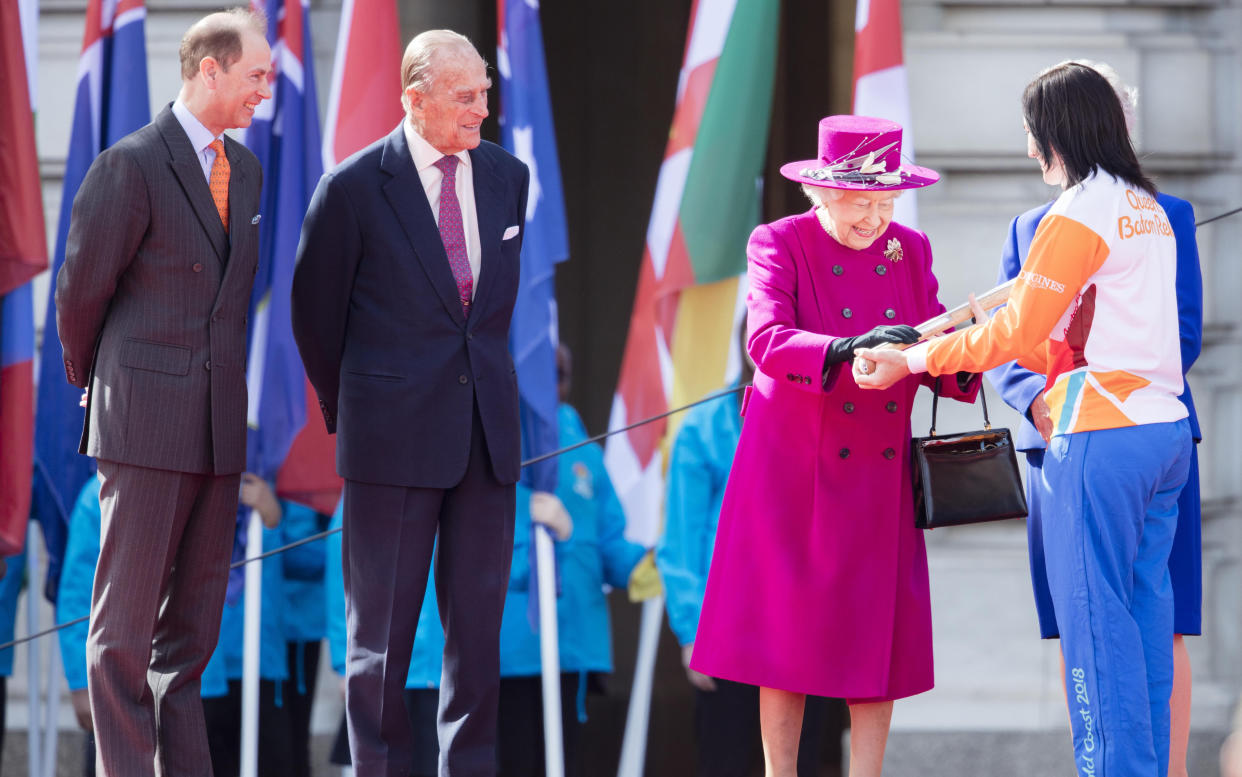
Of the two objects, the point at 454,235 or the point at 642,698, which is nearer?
the point at 454,235

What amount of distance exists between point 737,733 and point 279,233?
2.36 metres

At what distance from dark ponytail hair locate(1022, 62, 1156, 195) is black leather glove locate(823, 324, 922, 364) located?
1.73ft

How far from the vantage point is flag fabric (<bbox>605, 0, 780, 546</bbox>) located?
16.8 ft

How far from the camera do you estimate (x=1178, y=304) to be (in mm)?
3621

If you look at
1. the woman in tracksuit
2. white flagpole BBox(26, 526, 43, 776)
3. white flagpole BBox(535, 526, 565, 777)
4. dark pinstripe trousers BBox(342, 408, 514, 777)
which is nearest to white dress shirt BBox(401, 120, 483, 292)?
dark pinstripe trousers BBox(342, 408, 514, 777)

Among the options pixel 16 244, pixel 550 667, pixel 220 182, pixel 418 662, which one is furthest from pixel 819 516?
pixel 16 244

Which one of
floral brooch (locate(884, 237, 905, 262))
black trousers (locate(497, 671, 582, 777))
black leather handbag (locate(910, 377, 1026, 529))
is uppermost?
floral brooch (locate(884, 237, 905, 262))

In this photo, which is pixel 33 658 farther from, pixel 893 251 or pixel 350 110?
pixel 893 251

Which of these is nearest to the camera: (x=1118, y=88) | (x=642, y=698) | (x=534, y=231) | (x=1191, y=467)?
(x=1118, y=88)

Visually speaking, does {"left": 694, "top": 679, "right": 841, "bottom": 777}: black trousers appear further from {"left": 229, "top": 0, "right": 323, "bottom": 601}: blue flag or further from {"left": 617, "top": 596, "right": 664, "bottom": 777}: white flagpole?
{"left": 229, "top": 0, "right": 323, "bottom": 601}: blue flag

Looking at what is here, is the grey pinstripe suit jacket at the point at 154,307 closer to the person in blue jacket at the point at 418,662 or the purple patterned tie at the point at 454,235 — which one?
the purple patterned tie at the point at 454,235

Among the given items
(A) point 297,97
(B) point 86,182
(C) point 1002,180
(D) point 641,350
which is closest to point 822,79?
(C) point 1002,180

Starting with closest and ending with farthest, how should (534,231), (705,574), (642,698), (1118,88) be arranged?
(1118,88) < (534,231) < (705,574) < (642,698)

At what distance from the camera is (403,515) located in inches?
132
